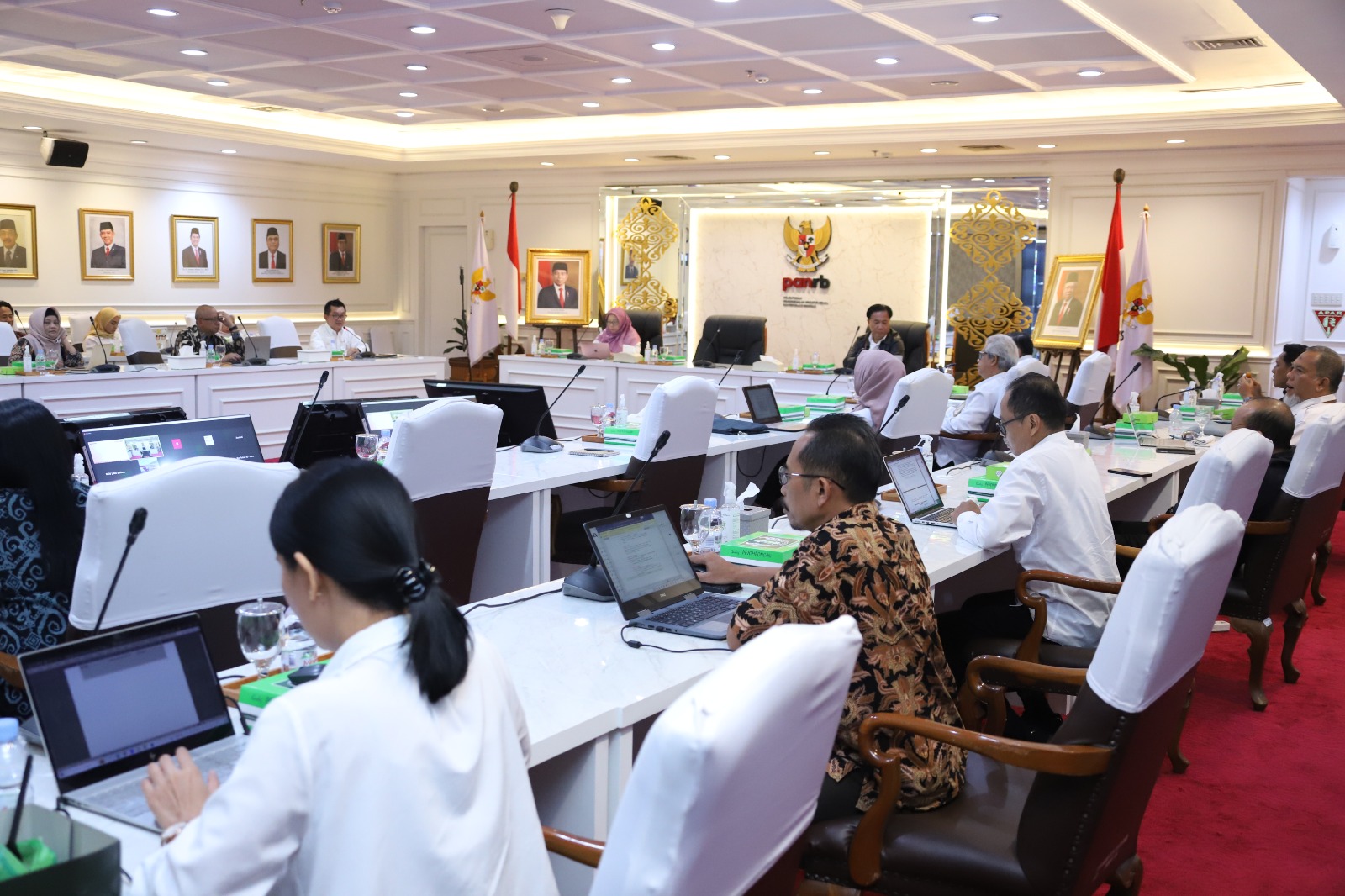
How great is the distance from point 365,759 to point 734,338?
10.0m

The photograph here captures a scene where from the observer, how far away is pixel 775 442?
20.2ft

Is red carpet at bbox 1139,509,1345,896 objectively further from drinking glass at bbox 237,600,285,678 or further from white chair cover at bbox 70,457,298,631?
white chair cover at bbox 70,457,298,631

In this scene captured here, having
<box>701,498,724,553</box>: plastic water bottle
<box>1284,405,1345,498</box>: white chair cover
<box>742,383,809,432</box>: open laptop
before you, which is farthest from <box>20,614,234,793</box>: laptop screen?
<box>742,383,809,432</box>: open laptop

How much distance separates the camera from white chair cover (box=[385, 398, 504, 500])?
12.3 feet

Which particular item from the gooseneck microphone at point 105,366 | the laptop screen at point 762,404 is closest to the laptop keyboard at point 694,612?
the laptop screen at point 762,404

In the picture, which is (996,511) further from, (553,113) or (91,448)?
(553,113)

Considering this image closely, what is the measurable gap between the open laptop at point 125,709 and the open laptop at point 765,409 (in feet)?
15.3

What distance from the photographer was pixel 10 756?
69.3 inches

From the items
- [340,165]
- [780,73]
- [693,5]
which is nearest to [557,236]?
[340,165]

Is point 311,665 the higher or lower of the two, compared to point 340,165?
lower

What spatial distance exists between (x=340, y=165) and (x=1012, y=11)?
8845mm

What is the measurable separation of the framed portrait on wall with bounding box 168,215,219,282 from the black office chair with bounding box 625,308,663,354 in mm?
4500

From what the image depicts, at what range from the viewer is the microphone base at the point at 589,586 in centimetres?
285

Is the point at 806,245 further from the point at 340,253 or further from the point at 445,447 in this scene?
the point at 445,447
